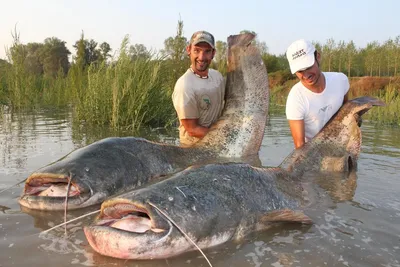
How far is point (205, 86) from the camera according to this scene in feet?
16.8

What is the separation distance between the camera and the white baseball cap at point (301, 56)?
14.1 ft

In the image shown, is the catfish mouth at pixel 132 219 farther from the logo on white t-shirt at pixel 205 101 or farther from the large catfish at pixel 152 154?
the logo on white t-shirt at pixel 205 101

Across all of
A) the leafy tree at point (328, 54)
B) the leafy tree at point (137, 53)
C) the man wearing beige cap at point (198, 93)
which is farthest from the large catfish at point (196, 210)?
the leafy tree at point (328, 54)

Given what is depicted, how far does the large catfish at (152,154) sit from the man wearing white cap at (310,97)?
0.38m

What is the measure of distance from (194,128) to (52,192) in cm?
210

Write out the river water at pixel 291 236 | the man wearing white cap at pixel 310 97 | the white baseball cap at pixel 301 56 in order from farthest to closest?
the man wearing white cap at pixel 310 97
the white baseball cap at pixel 301 56
the river water at pixel 291 236

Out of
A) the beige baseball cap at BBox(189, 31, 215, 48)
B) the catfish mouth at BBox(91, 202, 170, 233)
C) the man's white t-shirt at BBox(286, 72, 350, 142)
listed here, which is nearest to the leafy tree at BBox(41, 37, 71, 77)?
the beige baseball cap at BBox(189, 31, 215, 48)

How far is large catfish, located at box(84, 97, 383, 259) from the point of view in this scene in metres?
2.27

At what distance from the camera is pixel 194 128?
16.5ft

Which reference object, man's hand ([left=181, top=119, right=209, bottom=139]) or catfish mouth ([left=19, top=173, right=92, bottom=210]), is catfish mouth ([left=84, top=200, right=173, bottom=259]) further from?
man's hand ([left=181, top=119, right=209, bottom=139])

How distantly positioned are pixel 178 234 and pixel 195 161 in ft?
6.85

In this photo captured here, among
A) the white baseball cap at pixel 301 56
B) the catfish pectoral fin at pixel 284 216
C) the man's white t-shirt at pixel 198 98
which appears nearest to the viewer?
the catfish pectoral fin at pixel 284 216

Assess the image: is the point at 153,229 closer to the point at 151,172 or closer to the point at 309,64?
the point at 151,172

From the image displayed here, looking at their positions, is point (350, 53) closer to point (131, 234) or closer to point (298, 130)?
point (298, 130)
